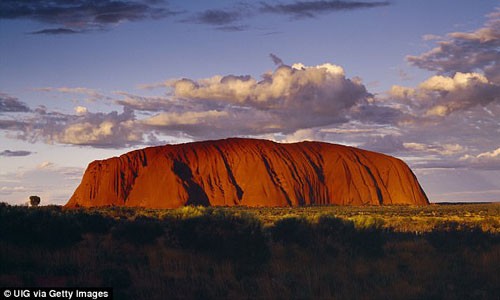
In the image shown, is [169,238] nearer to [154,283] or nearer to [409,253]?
[154,283]

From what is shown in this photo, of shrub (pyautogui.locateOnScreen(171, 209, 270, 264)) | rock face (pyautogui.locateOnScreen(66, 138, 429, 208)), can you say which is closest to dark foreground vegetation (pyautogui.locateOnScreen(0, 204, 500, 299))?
shrub (pyautogui.locateOnScreen(171, 209, 270, 264))

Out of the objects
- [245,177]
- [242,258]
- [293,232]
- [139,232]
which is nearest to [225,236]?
[242,258]

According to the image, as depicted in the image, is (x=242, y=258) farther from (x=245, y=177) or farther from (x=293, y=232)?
(x=245, y=177)

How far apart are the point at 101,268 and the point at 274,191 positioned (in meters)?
88.0

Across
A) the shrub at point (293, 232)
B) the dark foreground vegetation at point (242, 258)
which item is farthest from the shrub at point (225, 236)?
the shrub at point (293, 232)

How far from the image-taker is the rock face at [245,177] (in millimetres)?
101188

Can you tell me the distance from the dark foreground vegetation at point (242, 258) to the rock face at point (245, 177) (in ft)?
261

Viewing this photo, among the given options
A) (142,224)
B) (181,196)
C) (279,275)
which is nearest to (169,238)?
(142,224)

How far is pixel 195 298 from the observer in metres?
12.2

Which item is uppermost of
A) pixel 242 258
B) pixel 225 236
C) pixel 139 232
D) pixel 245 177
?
pixel 245 177

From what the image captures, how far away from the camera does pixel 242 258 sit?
49.9 ft

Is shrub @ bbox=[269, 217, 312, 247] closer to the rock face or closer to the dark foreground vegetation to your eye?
the dark foreground vegetation

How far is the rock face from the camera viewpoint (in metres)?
101

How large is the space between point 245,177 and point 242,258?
295 ft
